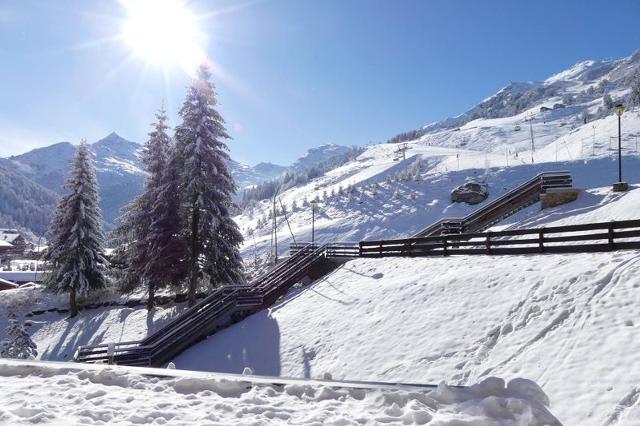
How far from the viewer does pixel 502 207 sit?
82.6 feet

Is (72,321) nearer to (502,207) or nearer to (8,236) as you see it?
(502,207)

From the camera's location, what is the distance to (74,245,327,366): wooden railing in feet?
56.5

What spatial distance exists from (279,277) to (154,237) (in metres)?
8.65

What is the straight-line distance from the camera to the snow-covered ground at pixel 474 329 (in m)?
7.50

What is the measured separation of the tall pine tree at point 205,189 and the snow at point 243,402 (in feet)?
59.6

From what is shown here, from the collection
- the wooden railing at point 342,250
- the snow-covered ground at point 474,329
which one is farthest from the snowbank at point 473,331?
the wooden railing at point 342,250

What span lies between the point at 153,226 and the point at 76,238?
887cm

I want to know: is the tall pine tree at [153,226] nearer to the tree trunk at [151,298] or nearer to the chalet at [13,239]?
the tree trunk at [151,298]

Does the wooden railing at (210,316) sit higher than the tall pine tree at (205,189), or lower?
lower

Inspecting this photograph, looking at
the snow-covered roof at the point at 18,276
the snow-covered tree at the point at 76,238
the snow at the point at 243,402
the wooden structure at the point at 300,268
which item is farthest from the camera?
the snow-covered roof at the point at 18,276

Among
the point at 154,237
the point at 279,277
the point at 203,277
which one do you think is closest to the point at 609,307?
the point at 279,277

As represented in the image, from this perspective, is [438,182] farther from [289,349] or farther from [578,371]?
[578,371]

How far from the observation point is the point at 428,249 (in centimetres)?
1952

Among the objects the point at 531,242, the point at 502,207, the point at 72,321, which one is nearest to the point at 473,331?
the point at 531,242
